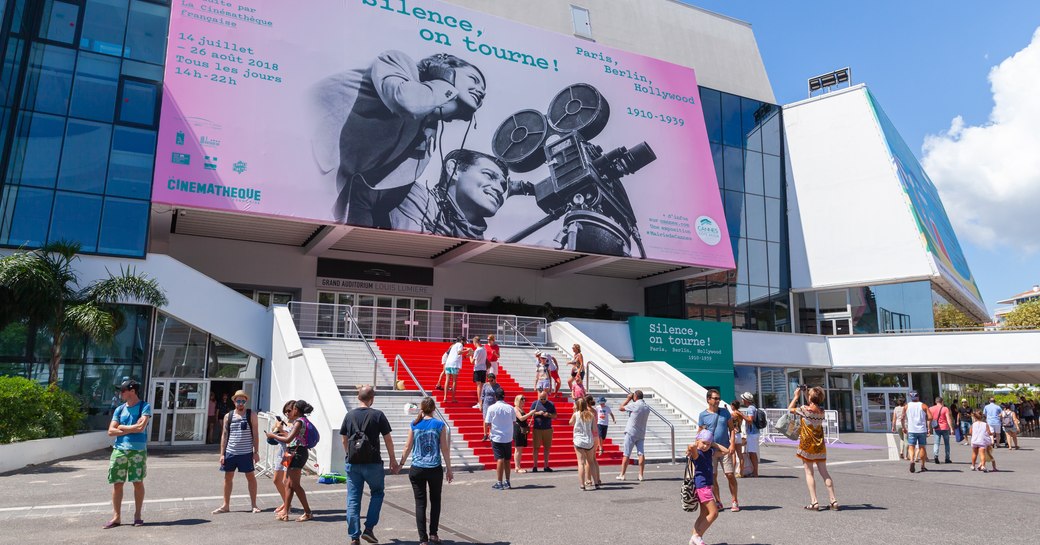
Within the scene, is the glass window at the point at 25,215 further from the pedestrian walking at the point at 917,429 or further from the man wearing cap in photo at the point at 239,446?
the pedestrian walking at the point at 917,429

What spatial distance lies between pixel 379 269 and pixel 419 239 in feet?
10.1

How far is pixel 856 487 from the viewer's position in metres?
11.6

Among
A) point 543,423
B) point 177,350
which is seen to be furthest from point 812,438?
point 177,350

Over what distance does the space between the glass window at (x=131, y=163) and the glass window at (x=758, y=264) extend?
25.5 m

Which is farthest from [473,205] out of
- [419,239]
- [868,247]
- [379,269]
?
[868,247]

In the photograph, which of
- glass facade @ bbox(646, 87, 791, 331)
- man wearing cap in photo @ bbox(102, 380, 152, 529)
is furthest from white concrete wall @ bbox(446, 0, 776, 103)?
man wearing cap in photo @ bbox(102, 380, 152, 529)

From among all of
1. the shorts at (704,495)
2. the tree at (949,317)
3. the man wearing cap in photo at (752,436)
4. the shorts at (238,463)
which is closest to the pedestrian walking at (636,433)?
the man wearing cap in photo at (752,436)

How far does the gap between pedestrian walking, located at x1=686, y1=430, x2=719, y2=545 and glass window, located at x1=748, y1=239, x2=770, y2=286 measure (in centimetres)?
2762

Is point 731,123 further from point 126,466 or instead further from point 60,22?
point 126,466

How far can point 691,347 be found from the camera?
27.9m

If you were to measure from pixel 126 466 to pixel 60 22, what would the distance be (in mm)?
17626

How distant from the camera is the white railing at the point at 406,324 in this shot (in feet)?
71.5

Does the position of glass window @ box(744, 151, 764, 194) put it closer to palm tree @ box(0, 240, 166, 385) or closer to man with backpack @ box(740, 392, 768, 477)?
man with backpack @ box(740, 392, 768, 477)

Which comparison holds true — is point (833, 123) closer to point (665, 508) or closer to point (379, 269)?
point (379, 269)
